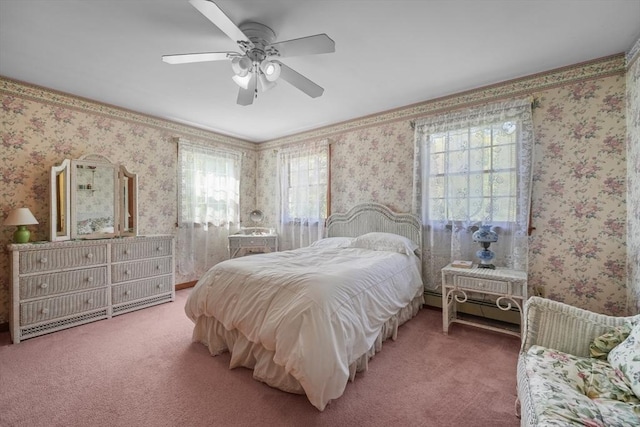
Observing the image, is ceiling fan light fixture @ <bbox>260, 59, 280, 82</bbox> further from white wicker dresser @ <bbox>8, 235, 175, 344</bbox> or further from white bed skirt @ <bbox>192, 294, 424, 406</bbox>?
white wicker dresser @ <bbox>8, 235, 175, 344</bbox>

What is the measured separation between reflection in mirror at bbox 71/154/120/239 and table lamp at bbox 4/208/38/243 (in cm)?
37

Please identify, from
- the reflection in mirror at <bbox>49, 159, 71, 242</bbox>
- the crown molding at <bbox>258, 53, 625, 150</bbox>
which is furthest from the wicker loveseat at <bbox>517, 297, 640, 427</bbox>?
the reflection in mirror at <bbox>49, 159, 71, 242</bbox>

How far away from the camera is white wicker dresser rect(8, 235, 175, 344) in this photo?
8.83ft

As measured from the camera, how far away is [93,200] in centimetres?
337

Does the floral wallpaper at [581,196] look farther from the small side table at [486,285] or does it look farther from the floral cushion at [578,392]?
the floral cushion at [578,392]

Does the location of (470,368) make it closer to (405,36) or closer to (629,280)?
(629,280)

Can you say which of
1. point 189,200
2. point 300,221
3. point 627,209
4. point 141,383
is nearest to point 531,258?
point 627,209

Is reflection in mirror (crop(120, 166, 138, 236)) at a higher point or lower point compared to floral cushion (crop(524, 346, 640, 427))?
higher

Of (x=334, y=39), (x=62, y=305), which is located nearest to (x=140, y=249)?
(x=62, y=305)

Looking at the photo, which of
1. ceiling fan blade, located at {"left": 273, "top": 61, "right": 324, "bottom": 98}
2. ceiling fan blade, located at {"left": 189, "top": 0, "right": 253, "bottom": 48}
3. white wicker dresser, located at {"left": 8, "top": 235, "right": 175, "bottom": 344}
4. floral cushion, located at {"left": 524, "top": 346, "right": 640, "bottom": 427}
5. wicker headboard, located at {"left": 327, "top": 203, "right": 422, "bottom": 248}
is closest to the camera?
floral cushion, located at {"left": 524, "top": 346, "right": 640, "bottom": 427}

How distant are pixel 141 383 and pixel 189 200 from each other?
2.94m

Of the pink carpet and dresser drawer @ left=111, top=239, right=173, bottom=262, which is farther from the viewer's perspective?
dresser drawer @ left=111, top=239, right=173, bottom=262

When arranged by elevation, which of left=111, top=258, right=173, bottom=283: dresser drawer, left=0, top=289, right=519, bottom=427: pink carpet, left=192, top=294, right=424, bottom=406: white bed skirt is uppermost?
left=111, top=258, right=173, bottom=283: dresser drawer

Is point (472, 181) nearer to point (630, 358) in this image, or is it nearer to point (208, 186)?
point (630, 358)
